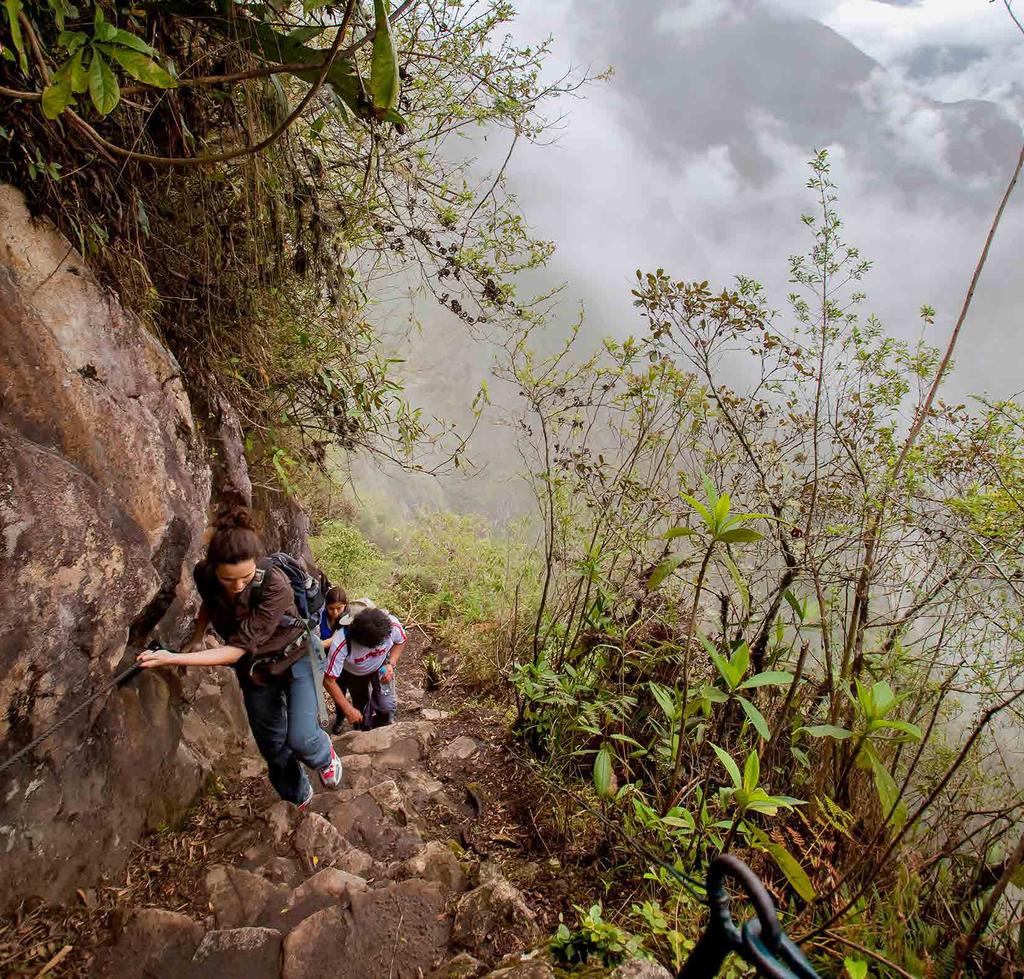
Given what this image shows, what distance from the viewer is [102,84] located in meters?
1.56

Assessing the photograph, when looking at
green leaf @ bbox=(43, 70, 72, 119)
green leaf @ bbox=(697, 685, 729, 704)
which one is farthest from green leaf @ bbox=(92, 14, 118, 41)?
green leaf @ bbox=(697, 685, 729, 704)

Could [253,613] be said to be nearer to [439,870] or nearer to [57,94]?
[439,870]

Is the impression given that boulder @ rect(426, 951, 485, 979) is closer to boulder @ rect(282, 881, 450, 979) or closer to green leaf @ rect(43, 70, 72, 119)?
boulder @ rect(282, 881, 450, 979)

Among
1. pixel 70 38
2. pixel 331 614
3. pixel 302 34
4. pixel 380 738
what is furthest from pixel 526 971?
pixel 302 34

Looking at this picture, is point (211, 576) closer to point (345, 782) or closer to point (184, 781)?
point (184, 781)

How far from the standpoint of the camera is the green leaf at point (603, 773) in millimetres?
2609

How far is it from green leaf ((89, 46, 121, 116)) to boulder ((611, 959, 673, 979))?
9.54 feet

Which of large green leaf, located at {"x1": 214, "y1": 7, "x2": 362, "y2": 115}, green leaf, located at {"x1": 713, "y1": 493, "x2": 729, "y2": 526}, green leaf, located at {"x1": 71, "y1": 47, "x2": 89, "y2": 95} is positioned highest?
large green leaf, located at {"x1": 214, "y1": 7, "x2": 362, "y2": 115}

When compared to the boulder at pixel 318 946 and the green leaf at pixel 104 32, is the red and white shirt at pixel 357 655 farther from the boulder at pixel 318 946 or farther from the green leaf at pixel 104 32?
the green leaf at pixel 104 32

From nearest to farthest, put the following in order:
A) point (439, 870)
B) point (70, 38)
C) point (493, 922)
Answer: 1. point (70, 38)
2. point (493, 922)
3. point (439, 870)

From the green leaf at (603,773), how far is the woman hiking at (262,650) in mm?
1409

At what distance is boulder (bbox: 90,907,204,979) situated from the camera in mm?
1993

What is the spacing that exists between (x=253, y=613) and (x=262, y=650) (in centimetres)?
17

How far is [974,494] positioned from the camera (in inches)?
97.0
